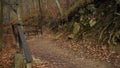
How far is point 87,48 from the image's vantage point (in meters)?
11.2

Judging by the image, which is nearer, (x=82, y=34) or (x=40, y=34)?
(x=82, y=34)

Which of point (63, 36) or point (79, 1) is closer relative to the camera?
point (63, 36)

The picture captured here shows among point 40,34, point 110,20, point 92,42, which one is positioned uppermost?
point 110,20


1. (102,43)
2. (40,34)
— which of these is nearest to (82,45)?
(102,43)

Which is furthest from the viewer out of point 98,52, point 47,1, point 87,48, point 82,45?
point 47,1

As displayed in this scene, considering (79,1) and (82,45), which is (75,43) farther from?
(79,1)

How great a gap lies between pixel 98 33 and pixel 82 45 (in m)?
1.00

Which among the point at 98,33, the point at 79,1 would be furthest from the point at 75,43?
the point at 79,1

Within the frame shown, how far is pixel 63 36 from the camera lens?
613 inches

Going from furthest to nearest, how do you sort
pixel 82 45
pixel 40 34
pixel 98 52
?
pixel 40 34 → pixel 82 45 → pixel 98 52

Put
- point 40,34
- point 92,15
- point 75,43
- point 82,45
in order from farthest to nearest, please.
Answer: point 40,34 < point 92,15 < point 75,43 < point 82,45

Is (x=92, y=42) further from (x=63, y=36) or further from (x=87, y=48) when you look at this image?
(x=63, y=36)

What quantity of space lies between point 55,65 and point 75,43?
154 inches

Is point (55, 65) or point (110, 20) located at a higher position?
point (110, 20)
